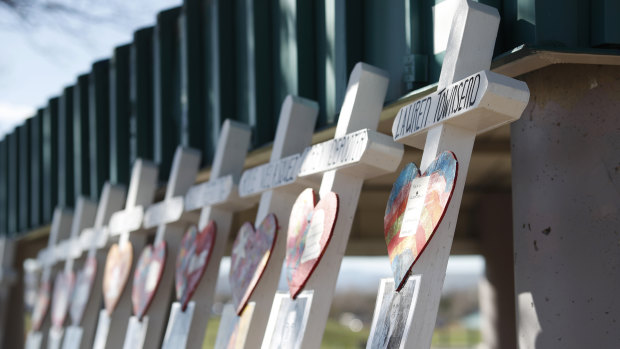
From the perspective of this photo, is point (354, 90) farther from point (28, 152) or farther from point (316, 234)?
point (28, 152)

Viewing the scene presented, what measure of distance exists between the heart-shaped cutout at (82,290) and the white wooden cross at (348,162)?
470cm

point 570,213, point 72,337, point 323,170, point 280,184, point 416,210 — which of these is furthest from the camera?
point 72,337

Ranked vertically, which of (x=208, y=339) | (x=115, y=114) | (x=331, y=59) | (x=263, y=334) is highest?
(x=208, y=339)

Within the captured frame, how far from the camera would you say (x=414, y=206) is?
14.4 feet

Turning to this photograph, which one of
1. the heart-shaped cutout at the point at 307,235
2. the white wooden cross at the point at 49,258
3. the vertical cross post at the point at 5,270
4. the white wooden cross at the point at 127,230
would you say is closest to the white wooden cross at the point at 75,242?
the white wooden cross at the point at 49,258

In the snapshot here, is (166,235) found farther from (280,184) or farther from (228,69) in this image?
(280,184)

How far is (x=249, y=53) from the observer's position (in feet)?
24.7

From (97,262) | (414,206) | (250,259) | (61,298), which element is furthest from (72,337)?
(414,206)

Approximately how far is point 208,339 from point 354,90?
141 ft

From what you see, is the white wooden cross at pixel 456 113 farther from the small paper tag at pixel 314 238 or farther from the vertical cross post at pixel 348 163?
the small paper tag at pixel 314 238

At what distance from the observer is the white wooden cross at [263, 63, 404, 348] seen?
5008 millimetres

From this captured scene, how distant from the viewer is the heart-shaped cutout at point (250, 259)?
19.4 feet

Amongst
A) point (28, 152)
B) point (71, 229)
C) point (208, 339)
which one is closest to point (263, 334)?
point (71, 229)

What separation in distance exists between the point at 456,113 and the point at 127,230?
5253 mm
